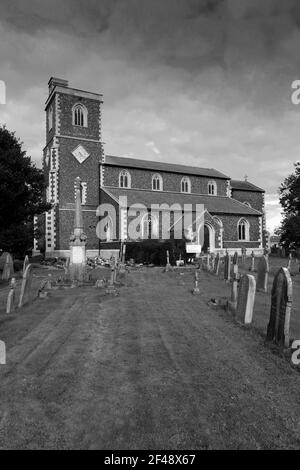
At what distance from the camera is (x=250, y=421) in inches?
159

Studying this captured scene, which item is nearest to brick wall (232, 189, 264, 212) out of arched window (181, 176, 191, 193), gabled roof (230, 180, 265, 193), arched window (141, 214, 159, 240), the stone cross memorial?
gabled roof (230, 180, 265, 193)

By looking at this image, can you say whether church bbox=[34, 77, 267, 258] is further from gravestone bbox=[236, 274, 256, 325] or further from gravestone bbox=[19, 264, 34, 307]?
gravestone bbox=[236, 274, 256, 325]

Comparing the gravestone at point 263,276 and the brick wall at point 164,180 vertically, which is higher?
the brick wall at point 164,180

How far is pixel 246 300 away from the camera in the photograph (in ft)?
28.8

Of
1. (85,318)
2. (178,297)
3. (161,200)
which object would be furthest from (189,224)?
(85,318)

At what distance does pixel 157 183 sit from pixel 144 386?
36023mm

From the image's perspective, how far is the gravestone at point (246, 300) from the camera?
866 cm

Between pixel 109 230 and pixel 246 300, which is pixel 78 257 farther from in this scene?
pixel 109 230

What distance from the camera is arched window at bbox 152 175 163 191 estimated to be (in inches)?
1564

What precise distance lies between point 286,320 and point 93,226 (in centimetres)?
2954

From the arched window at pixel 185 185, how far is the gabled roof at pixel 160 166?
75 cm

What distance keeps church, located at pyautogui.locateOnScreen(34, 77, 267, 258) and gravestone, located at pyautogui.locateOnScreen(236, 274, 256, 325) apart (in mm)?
21630

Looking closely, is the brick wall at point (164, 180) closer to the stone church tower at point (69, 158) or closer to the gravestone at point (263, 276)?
the stone church tower at point (69, 158)

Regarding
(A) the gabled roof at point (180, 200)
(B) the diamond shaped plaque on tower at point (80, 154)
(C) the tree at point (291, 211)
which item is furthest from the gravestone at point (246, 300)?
(B) the diamond shaped plaque on tower at point (80, 154)
